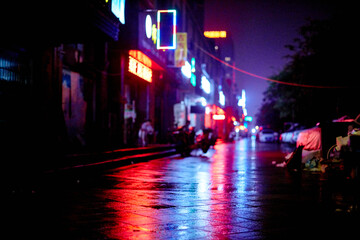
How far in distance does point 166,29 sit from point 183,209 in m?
22.4

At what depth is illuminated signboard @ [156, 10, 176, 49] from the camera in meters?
27.5

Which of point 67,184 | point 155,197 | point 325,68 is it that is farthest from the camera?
point 325,68

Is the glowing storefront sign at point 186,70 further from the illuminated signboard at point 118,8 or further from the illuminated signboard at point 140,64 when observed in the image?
the illuminated signboard at point 118,8

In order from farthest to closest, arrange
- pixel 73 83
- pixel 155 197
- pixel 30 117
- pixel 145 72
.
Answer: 1. pixel 145 72
2. pixel 73 83
3. pixel 30 117
4. pixel 155 197

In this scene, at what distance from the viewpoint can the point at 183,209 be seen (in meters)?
6.71

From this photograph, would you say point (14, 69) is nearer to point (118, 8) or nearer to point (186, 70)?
point (118, 8)

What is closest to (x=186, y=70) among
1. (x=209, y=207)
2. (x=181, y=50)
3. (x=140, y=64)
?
(x=181, y=50)

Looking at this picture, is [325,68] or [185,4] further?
[185,4]

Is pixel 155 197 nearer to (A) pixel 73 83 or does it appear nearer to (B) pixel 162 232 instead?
(B) pixel 162 232

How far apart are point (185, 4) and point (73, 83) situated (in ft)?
93.3

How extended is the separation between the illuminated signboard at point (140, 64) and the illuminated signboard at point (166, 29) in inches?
64.8

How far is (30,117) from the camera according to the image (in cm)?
1551

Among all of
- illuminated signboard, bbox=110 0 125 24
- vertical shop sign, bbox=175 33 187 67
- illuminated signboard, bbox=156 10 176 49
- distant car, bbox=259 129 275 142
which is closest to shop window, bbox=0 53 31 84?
illuminated signboard, bbox=110 0 125 24

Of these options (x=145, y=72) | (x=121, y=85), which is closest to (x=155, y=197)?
(x=121, y=85)
